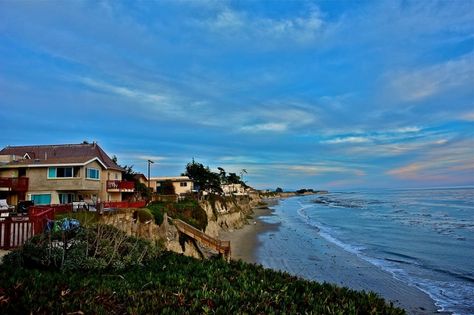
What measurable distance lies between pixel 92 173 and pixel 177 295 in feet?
98.5

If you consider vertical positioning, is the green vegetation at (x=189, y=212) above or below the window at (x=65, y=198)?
below

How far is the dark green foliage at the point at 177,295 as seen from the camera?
473 centimetres

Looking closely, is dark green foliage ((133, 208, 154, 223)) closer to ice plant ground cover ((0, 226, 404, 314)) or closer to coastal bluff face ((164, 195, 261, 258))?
coastal bluff face ((164, 195, 261, 258))

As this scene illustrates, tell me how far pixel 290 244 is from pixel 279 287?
25.6m

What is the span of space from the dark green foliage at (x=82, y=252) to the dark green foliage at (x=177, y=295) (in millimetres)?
934

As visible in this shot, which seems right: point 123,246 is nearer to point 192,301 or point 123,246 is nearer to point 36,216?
point 192,301

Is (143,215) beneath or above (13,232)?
beneath

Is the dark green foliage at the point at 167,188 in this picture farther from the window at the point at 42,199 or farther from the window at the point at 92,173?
the window at the point at 42,199

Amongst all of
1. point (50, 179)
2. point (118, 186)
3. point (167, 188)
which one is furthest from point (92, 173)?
point (167, 188)

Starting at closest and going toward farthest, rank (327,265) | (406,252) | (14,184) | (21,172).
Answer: (327,265) < (406,252) < (14,184) < (21,172)

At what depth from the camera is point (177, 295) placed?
17.3ft

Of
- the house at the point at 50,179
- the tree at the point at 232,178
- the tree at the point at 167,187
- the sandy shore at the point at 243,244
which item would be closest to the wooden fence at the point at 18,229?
the sandy shore at the point at 243,244

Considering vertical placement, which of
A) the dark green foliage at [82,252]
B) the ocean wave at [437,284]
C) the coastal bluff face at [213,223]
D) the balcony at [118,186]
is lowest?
the ocean wave at [437,284]

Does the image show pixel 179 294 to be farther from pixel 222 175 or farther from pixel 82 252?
pixel 222 175
